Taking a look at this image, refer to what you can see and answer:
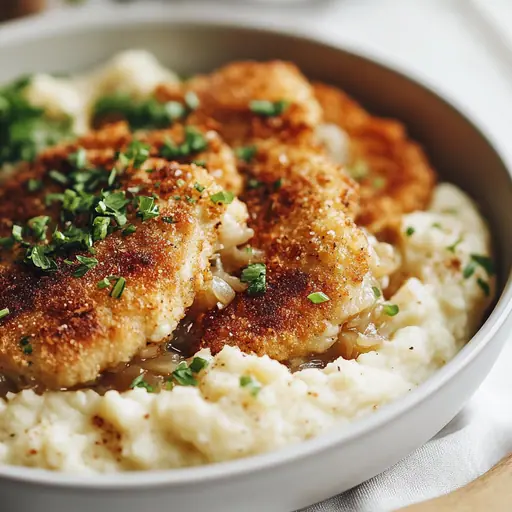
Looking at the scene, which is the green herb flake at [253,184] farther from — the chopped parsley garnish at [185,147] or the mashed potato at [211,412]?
the mashed potato at [211,412]

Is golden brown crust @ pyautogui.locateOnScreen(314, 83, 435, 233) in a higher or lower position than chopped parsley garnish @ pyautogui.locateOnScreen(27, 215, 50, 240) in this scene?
higher

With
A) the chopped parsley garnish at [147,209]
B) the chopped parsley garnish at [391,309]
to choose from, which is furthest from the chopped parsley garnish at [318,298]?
the chopped parsley garnish at [147,209]

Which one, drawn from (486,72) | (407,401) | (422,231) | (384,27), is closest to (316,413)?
(407,401)

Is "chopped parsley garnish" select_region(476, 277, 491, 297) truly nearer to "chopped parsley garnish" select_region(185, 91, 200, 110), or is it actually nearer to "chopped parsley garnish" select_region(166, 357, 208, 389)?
"chopped parsley garnish" select_region(166, 357, 208, 389)

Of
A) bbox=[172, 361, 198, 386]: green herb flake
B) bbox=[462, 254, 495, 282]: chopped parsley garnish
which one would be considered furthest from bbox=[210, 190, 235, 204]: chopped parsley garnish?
bbox=[462, 254, 495, 282]: chopped parsley garnish

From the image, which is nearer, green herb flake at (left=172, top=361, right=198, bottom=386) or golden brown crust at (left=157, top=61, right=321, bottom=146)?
green herb flake at (left=172, top=361, right=198, bottom=386)

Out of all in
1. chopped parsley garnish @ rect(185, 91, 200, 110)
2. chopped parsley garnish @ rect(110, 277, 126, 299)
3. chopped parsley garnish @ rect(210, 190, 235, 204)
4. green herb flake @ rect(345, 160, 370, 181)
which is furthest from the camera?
chopped parsley garnish @ rect(185, 91, 200, 110)

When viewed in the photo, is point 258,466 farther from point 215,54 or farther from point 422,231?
point 215,54
